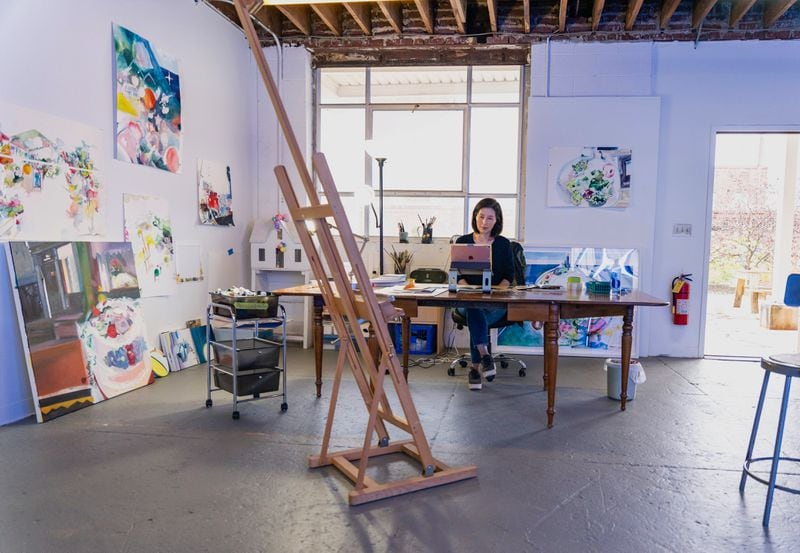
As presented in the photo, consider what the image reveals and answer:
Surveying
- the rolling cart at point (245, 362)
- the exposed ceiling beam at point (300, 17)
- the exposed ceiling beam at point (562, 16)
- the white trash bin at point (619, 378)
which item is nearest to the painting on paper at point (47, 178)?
the rolling cart at point (245, 362)

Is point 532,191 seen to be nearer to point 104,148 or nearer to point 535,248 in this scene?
point 535,248

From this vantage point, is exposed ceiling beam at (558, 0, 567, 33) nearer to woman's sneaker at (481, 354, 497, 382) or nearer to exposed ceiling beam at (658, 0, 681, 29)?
exposed ceiling beam at (658, 0, 681, 29)

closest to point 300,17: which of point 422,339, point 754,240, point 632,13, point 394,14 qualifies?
point 394,14

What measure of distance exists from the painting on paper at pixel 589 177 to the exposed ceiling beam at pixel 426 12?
5.34 feet

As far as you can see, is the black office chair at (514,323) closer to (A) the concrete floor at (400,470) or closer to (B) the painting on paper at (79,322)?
(A) the concrete floor at (400,470)

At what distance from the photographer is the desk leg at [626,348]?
3520 mm

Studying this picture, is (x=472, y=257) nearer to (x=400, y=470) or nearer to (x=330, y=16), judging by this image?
(x=400, y=470)

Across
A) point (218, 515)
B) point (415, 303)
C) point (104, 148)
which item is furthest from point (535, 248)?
point (218, 515)

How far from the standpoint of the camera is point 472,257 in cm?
380

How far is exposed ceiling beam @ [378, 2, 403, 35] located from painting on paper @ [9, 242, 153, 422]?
120 inches

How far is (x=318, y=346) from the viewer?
3.98 meters

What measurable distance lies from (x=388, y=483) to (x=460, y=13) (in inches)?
164

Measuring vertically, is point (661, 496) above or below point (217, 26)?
below

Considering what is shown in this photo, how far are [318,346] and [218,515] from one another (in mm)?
1760
